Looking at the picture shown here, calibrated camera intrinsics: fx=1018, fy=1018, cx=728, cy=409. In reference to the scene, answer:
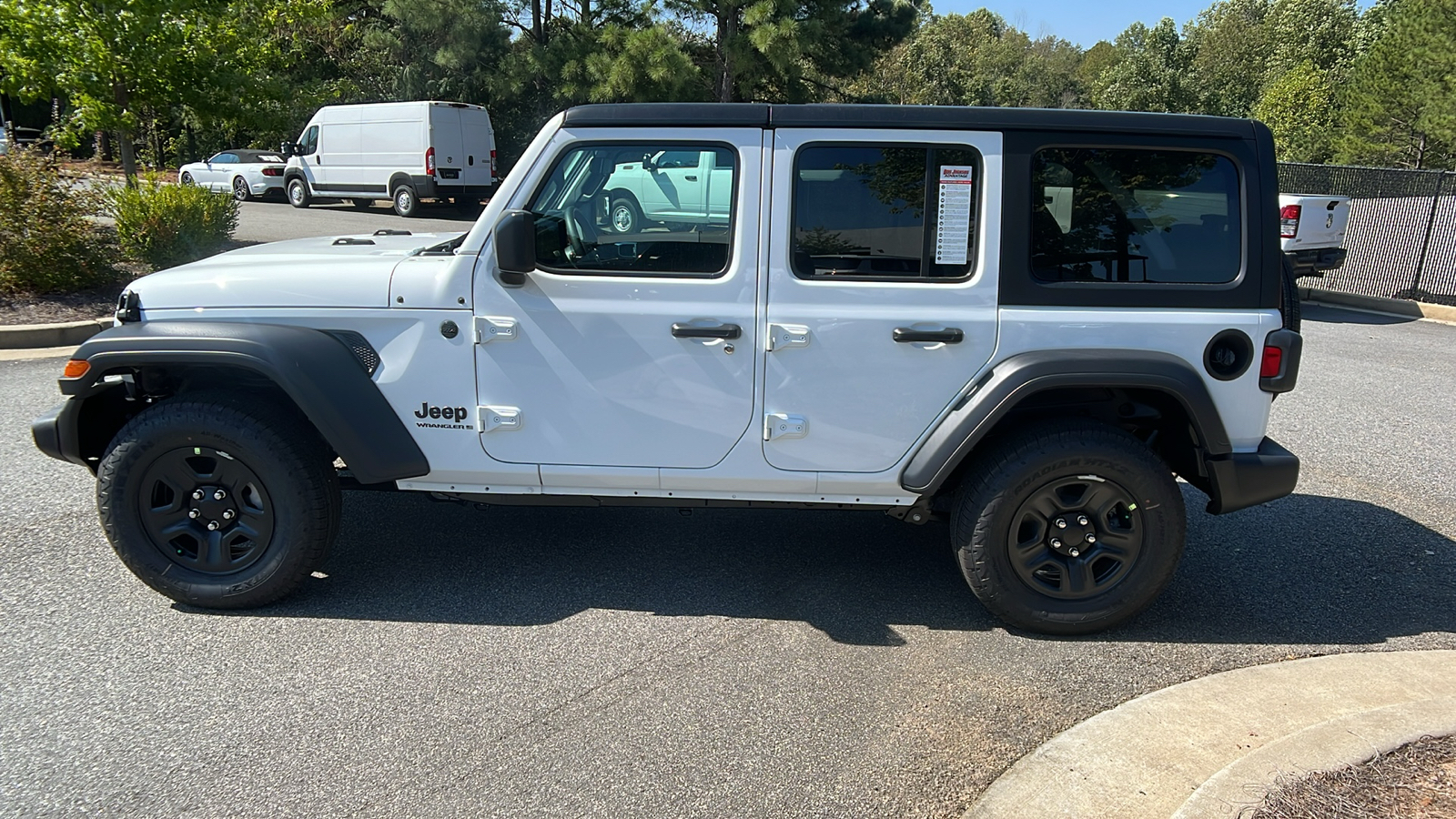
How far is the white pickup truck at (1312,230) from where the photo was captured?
12.0 m

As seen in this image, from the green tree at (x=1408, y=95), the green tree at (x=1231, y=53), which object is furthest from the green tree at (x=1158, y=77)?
the green tree at (x=1408, y=95)

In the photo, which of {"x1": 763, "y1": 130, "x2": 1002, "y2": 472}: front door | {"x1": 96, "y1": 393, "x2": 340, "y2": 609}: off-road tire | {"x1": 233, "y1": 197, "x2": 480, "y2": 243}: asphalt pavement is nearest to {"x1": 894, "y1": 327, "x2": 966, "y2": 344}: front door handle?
{"x1": 763, "y1": 130, "x2": 1002, "y2": 472}: front door

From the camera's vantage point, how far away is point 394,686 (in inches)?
136

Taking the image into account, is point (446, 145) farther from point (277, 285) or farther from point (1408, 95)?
point (1408, 95)

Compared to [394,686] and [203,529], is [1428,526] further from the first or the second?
[203,529]

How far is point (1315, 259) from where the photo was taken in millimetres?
12195

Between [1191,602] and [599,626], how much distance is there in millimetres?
2449

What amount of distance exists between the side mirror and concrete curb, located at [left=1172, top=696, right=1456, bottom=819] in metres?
2.66

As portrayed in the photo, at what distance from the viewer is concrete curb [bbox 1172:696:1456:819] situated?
279 centimetres

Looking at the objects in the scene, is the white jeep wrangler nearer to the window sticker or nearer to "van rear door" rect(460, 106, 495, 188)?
the window sticker

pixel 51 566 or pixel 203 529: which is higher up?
pixel 203 529

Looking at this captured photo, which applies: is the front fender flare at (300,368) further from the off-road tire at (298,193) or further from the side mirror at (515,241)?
the off-road tire at (298,193)

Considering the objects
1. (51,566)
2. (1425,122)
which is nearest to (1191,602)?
(51,566)

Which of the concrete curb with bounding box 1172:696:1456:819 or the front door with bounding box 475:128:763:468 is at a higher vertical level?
the front door with bounding box 475:128:763:468
